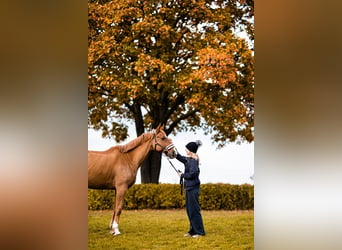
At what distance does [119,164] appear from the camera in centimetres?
647

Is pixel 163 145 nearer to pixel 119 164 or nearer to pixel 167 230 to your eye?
pixel 119 164

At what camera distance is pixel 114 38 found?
7.62m

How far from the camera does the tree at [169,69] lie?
24.3ft

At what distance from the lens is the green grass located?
6.25 meters

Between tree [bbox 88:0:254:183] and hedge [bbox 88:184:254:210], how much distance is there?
0.83ft

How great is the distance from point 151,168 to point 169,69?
143cm

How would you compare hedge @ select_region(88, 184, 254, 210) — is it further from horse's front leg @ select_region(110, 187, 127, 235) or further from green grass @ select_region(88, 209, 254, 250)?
horse's front leg @ select_region(110, 187, 127, 235)

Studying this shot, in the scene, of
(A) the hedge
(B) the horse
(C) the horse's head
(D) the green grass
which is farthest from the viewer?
(A) the hedge

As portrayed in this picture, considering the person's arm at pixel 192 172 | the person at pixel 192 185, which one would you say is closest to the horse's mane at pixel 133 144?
the person at pixel 192 185

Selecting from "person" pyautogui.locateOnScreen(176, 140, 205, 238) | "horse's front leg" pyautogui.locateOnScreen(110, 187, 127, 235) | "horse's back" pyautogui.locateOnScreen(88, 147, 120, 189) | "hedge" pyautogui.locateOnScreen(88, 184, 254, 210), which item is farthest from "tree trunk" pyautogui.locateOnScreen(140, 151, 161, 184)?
"person" pyautogui.locateOnScreen(176, 140, 205, 238)
